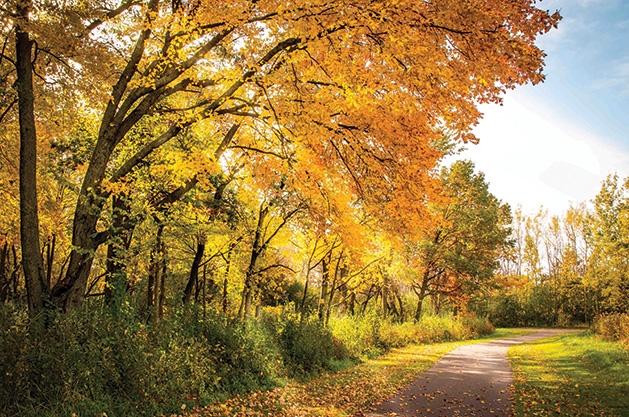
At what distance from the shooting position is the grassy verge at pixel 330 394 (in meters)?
7.54

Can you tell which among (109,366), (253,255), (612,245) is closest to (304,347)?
(253,255)

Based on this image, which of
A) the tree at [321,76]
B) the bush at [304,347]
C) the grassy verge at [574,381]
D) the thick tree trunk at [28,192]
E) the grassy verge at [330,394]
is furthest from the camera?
the bush at [304,347]

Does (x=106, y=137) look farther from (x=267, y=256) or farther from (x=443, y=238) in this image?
(x=443, y=238)

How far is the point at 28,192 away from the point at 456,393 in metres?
9.31

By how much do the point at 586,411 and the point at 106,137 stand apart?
33.5ft

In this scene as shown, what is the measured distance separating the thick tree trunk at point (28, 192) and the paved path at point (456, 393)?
19.6 ft

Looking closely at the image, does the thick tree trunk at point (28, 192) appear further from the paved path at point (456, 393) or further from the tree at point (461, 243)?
the tree at point (461, 243)

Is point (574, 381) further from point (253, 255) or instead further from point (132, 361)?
point (132, 361)

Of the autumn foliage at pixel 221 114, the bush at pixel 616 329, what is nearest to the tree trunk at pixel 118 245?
the autumn foliage at pixel 221 114

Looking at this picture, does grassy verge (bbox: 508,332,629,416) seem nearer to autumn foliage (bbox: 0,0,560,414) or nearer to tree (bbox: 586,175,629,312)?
autumn foliage (bbox: 0,0,560,414)

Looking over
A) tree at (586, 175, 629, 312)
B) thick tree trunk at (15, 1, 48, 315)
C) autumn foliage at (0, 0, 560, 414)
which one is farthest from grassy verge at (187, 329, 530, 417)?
tree at (586, 175, 629, 312)

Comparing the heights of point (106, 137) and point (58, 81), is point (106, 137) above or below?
below

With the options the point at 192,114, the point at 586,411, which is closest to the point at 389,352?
the point at 586,411

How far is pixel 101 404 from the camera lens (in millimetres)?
5832
